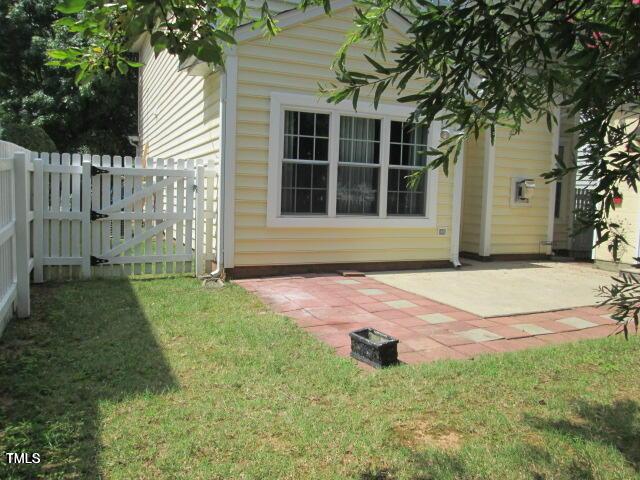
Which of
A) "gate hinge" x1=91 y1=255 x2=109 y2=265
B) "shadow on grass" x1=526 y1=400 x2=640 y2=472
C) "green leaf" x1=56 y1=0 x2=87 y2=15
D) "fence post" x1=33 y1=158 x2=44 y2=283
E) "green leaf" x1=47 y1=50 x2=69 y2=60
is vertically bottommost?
"shadow on grass" x1=526 y1=400 x2=640 y2=472

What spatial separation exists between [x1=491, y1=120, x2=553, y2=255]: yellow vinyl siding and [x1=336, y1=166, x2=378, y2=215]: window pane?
2.90 metres

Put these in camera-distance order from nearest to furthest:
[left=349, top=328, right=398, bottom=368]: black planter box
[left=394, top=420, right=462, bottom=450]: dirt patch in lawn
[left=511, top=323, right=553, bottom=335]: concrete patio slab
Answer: [left=394, top=420, right=462, bottom=450]: dirt patch in lawn < [left=349, top=328, right=398, bottom=368]: black planter box < [left=511, top=323, right=553, bottom=335]: concrete patio slab

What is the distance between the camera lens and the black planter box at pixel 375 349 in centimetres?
403

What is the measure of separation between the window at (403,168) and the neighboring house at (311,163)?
2 cm

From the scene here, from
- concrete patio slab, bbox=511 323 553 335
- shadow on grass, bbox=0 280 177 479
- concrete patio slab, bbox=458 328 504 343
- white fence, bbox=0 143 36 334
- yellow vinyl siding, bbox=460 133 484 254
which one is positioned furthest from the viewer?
yellow vinyl siding, bbox=460 133 484 254

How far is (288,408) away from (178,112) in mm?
8666

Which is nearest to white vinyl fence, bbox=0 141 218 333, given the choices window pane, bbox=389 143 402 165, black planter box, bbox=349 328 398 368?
window pane, bbox=389 143 402 165

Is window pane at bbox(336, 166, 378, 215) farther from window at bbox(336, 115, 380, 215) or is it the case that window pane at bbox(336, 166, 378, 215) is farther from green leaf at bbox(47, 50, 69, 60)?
green leaf at bbox(47, 50, 69, 60)

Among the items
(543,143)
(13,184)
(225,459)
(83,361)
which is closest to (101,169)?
(13,184)

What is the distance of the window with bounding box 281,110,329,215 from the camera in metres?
7.78

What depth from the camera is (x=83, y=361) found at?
13.3 feet

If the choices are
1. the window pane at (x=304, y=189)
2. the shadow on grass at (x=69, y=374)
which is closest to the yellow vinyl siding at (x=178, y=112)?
the window pane at (x=304, y=189)

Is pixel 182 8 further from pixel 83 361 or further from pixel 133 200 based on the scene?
pixel 133 200

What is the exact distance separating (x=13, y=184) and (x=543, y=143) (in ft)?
29.7
